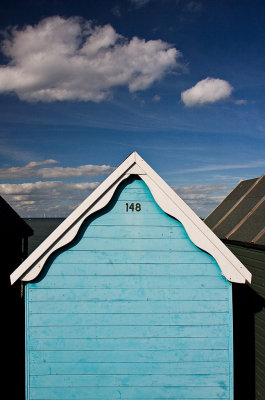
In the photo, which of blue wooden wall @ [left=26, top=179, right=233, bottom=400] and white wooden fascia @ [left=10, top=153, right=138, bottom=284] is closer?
white wooden fascia @ [left=10, top=153, right=138, bottom=284]

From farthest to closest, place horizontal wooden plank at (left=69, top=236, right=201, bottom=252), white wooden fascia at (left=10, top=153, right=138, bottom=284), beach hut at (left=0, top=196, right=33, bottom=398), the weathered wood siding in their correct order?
beach hut at (left=0, top=196, right=33, bottom=398) → the weathered wood siding → horizontal wooden plank at (left=69, top=236, right=201, bottom=252) → white wooden fascia at (left=10, top=153, right=138, bottom=284)

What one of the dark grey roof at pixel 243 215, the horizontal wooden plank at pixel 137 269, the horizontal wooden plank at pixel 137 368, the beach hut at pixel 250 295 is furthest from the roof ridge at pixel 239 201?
the horizontal wooden plank at pixel 137 368

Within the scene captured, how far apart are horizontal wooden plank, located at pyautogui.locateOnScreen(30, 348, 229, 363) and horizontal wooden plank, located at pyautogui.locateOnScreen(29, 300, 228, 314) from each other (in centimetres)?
79

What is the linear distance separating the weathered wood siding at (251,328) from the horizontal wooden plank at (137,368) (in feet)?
5.40

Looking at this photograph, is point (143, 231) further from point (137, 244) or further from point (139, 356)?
point (139, 356)

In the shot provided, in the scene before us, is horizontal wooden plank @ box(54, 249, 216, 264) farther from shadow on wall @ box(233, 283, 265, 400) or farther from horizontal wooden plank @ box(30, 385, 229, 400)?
horizontal wooden plank @ box(30, 385, 229, 400)

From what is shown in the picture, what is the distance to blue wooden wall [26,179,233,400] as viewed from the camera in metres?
5.92

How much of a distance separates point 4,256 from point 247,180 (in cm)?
897

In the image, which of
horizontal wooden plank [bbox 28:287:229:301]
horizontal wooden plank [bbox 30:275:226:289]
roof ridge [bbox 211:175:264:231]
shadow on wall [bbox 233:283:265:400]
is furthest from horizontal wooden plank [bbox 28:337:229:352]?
roof ridge [bbox 211:175:264:231]

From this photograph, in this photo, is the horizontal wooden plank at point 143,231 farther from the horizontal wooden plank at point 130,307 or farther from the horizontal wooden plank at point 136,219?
the horizontal wooden plank at point 130,307

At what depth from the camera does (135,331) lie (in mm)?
5988

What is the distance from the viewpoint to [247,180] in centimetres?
1063

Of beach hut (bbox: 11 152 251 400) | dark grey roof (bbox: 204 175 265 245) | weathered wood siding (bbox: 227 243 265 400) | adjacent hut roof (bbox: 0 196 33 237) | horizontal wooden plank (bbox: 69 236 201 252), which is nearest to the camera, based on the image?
beach hut (bbox: 11 152 251 400)

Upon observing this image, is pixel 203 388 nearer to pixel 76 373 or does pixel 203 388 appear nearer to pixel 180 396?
pixel 180 396
